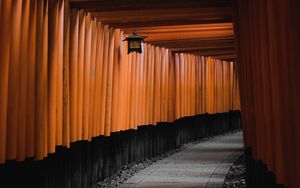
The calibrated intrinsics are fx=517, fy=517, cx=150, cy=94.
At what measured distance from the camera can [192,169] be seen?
49.2 feet

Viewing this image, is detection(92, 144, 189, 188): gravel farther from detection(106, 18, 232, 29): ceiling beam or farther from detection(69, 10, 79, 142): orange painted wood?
detection(106, 18, 232, 29): ceiling beam

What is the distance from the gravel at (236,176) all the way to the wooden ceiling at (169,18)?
4.07 m

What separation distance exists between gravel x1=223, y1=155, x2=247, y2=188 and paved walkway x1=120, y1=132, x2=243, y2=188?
0.15m

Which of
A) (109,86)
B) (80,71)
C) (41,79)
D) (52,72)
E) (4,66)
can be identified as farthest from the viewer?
(109,86)

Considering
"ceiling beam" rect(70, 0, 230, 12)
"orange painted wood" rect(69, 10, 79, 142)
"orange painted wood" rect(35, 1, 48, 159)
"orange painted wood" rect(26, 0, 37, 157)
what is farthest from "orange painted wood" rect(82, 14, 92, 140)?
"orange painted wood" rect(26, 0, 37, 157)

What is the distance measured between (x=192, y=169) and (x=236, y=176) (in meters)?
1.65

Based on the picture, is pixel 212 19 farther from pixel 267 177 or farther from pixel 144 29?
pixel 267 177

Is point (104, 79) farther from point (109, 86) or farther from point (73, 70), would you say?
point (73, 70)

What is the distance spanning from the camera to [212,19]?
1321 cm

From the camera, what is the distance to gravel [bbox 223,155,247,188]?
40.1 feet

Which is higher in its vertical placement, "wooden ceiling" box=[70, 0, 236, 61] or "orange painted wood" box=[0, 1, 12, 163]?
"wooden ceiling" box=[70, 0, 236, 61]

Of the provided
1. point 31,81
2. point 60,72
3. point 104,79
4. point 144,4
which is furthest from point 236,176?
point 31,81

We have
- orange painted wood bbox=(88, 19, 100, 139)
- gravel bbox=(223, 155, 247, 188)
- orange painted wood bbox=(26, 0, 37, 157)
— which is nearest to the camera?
orange painted wood bbox=(26, 0, 37, 157)

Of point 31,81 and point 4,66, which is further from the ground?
point 4,66
